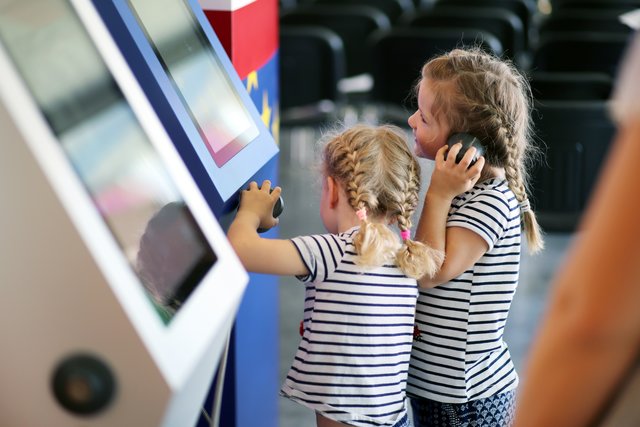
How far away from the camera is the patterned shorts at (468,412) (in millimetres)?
1874

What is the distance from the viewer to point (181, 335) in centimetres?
98

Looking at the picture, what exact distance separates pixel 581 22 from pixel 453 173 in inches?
193

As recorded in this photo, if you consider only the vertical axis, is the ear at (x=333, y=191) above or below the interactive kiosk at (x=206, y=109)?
below

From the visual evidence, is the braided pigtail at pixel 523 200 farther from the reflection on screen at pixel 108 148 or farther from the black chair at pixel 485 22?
the black chair at pixel 485 22

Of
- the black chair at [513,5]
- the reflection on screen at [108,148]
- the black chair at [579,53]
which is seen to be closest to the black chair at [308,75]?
the black chair at [579,53]

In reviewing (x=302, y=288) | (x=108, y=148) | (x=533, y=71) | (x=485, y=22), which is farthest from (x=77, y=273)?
(x=485, y=22)

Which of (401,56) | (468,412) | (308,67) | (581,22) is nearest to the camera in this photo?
(468,412)

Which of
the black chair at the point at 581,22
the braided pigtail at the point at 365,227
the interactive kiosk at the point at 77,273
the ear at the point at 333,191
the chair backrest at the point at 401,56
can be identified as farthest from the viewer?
the black chair at the point at 581,22

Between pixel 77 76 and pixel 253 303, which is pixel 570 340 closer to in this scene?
pixel 77 76

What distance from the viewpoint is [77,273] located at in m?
0.91

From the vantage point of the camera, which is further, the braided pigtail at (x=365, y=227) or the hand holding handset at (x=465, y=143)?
the hand holding handset at (x=465, y=143)

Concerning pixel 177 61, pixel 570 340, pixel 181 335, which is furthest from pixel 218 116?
pixel 570 340

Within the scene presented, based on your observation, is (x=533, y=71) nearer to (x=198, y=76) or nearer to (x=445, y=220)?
→ (x=445, y=220)

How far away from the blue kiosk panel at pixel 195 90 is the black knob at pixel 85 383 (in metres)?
0.66
